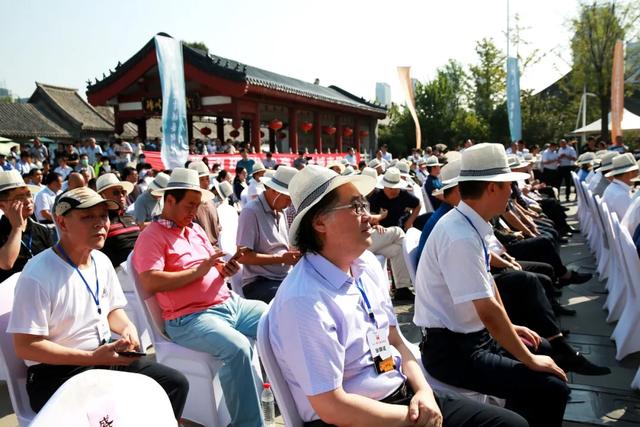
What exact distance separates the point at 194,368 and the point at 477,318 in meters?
1.70

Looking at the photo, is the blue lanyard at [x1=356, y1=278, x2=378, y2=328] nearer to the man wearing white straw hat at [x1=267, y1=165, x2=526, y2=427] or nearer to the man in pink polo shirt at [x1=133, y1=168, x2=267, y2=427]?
the man wearing white straw hat at [x1=267, y1=165, x2=526, y2=427]

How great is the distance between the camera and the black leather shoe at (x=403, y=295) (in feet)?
19.4

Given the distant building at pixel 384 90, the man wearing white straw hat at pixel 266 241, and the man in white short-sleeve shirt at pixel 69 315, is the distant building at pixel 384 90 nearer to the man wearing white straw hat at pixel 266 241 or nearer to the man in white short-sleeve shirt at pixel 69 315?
the man wearing white straw hat at pixel 266 241

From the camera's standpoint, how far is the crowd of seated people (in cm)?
182

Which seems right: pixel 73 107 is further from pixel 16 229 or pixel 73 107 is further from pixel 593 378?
pixel 593 378

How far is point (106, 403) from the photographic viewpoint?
59.3 inches

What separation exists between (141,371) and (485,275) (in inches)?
68.2

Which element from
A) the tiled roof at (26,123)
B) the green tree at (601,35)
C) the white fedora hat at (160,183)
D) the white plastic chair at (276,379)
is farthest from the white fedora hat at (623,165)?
the tiled roof at (26,123)

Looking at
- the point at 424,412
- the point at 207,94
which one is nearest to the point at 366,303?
the point at 424,412

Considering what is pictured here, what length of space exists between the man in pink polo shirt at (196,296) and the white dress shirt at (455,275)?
1.09m

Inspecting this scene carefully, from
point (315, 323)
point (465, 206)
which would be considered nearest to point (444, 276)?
point (465, 206)

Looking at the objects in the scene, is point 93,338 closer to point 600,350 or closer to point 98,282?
point 98,282

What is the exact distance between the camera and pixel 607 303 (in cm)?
512

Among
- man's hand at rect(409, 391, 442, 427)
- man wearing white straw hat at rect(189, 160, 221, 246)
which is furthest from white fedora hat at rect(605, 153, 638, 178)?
man's hand at rect(409, 391, 442, 427)
